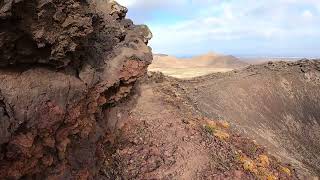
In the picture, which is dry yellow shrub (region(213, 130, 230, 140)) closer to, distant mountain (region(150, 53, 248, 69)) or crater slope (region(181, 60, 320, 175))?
crater slope (region(181, 60, 320, 175))

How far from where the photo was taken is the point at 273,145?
18.2 metres

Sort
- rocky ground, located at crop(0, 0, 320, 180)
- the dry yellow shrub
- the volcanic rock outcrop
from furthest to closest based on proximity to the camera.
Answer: the dry yellow shrub, rocky ground, located at crop(0, 0, 320, 180), the volcanic rock outcrop

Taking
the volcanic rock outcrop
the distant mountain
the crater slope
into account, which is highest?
the volcanic rock outcrop

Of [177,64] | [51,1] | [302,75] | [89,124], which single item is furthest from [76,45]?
[177,64]

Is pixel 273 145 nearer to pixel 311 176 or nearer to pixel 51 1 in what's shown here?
pixel 311 176

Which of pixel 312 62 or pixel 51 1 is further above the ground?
pixel 51 1

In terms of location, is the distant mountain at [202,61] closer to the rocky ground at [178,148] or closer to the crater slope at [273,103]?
the crater slope at [273,103]

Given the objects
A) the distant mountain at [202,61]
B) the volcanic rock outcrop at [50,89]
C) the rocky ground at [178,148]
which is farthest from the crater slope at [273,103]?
the distant mountain at [202,61]

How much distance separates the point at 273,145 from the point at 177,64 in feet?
217

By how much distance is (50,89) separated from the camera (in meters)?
7.22

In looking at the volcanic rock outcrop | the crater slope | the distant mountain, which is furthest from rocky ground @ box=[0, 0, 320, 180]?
the distant mountain

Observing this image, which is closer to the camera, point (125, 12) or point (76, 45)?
point (76, 45)

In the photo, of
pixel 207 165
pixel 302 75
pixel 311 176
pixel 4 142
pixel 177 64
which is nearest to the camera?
pixel 4 142

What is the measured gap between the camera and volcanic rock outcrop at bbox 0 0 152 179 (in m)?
6.66
